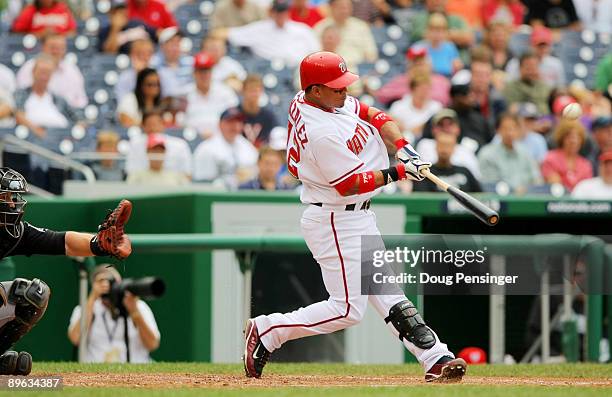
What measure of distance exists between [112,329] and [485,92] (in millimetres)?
5786

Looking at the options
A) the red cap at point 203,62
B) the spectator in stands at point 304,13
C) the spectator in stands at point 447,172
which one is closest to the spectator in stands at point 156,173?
the red cap at point 203,62

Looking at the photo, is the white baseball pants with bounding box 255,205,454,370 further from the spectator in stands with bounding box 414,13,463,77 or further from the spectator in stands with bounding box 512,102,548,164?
the spectator in stands with bounding box 414,13,463,77

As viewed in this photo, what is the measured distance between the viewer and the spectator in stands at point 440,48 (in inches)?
559

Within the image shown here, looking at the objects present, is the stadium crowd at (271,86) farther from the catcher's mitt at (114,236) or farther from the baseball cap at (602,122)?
the catcher's mitt at (114,236)

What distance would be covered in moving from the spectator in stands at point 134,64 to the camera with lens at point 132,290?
4058 millimetres

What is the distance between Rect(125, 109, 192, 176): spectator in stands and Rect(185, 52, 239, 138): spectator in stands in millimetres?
585

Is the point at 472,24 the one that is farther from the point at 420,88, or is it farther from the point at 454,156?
the point at 454,156

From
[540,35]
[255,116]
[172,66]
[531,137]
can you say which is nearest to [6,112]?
[172,66]

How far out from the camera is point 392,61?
14.4 m

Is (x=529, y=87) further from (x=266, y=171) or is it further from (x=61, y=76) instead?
(x=61, y=76)

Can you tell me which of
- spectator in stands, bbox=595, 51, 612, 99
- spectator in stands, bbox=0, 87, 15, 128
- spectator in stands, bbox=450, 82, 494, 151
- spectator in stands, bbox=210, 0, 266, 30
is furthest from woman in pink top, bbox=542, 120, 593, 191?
spectator in stands, bbox=0, 87, 15, 128

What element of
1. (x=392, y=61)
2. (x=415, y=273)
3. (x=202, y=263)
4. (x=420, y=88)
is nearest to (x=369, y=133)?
(x=415, y=273)

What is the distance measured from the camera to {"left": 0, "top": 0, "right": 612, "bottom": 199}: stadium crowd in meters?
11.4

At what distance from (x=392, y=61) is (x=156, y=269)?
530 cm
